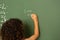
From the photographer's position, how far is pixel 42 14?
228 cm

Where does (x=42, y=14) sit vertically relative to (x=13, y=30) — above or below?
above

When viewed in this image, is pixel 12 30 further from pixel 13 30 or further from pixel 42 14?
pixel 42 14

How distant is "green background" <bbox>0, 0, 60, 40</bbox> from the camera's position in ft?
7.44

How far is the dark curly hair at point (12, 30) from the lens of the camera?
A: 6.87 feet

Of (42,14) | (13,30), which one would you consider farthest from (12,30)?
(42,14)

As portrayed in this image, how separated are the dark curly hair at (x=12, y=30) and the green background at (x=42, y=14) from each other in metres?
0.16

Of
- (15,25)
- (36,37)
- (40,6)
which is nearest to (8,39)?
(15,25)

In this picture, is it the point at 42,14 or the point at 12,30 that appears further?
the point at 42,14

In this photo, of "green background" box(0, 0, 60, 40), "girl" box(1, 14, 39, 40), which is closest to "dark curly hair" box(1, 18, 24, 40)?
"girl" box(1, 14, 39, 40)

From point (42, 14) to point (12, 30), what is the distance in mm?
388

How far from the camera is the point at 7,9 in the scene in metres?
2.27

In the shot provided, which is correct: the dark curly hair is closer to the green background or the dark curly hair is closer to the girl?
the girl

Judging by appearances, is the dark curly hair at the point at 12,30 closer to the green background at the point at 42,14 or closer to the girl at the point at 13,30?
the girl at the point at 13,30

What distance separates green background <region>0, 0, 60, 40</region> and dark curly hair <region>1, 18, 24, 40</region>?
165mm
